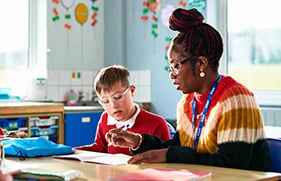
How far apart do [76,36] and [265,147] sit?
14.2ft

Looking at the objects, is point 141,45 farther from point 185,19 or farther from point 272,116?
point 185,19

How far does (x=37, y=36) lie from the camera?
5.81 m

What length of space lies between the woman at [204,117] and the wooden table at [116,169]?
0.08 meters

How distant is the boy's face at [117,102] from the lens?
259cm

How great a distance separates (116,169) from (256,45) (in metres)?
3.37

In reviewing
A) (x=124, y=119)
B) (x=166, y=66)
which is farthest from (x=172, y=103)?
(x=124, y=119)

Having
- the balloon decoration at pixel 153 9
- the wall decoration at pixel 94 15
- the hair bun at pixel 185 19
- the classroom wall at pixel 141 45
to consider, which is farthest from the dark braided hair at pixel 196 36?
the wall decoration at pixel 94 15

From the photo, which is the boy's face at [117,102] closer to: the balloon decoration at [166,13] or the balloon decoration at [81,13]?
the balloon decoration at [166,13]

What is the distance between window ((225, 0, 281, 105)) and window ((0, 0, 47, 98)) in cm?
217

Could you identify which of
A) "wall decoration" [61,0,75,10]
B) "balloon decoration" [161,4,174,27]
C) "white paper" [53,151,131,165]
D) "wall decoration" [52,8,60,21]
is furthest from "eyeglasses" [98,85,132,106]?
"wall decoration" [61,0,75,10]

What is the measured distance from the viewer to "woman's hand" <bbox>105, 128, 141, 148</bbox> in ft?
6.88

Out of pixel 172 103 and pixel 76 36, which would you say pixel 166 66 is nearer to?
pixel 172 103

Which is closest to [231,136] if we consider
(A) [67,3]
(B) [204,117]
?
(B) [204,117]

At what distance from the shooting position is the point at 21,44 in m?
5.68
